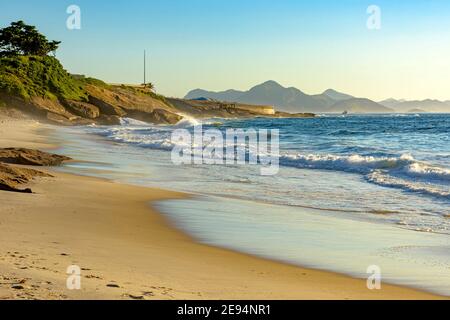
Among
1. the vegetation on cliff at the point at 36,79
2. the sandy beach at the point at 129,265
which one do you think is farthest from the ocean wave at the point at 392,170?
the vegetation on cliff at the point at 36,79

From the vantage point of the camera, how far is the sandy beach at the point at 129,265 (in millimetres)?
5336

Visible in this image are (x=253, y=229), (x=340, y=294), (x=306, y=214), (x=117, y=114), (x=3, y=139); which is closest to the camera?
(x=340, y=294)

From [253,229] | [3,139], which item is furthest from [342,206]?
[3,139]

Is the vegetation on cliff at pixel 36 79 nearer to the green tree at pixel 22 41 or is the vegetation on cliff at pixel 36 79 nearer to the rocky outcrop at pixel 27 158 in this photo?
the green tree at pixel 22 41

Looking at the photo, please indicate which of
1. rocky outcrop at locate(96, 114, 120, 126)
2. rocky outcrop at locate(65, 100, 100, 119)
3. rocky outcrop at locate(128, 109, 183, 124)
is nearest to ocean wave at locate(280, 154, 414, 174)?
rocky outcrop at locate(96, 114, 120, 126)

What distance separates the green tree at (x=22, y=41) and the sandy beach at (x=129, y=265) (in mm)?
67948

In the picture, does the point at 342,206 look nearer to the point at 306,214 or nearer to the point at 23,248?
the point at 306,214

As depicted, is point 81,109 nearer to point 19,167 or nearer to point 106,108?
point 106,108

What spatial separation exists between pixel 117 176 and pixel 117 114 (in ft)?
177

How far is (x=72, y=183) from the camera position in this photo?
14.1m

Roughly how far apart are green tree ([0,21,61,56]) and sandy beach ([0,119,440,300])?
6795 centimetres

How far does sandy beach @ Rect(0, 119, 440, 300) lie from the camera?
17.5 feet
